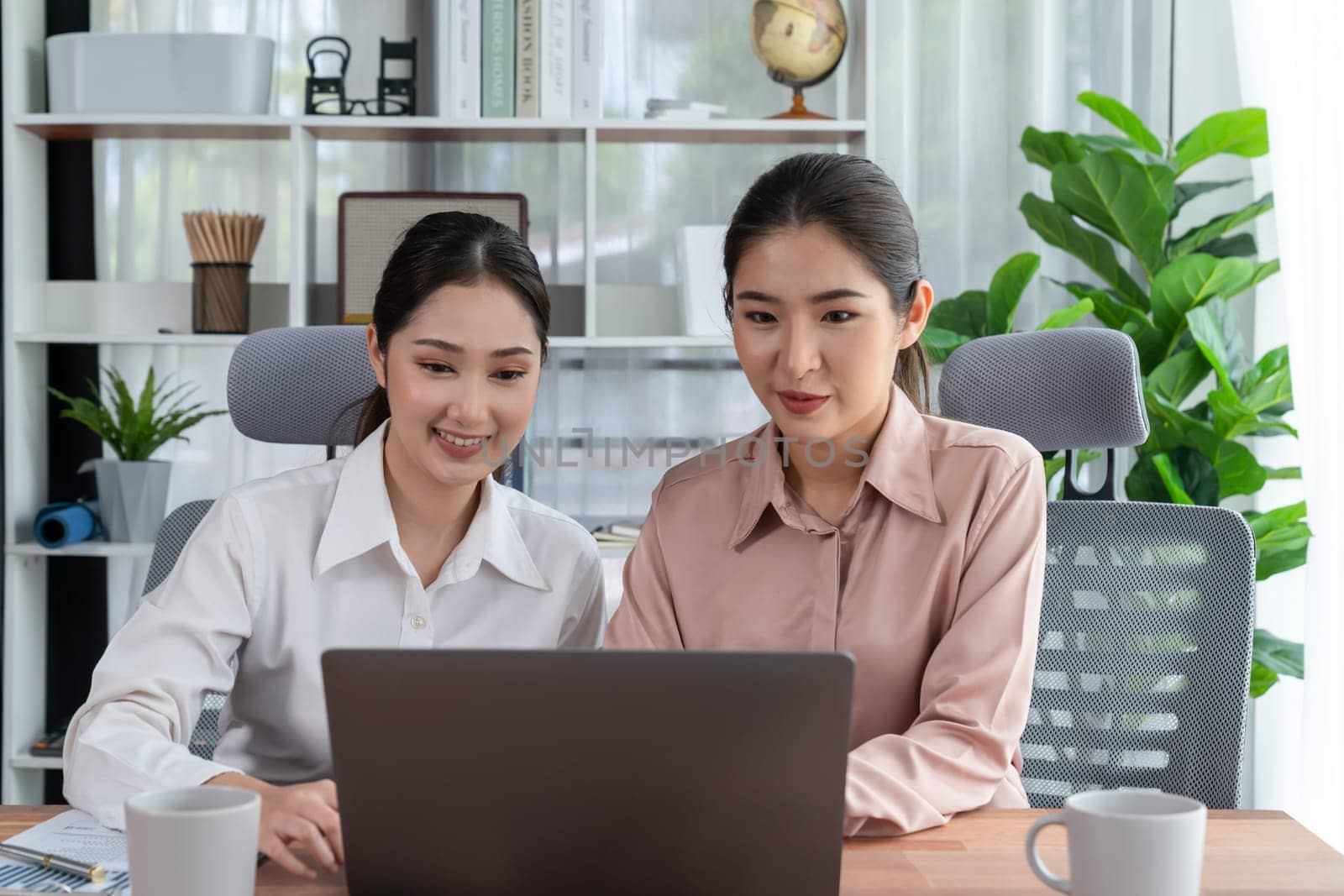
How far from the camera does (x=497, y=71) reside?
2754mm

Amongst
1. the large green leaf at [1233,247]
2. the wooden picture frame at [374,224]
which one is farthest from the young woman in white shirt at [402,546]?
the large green leaf at [1233,247]

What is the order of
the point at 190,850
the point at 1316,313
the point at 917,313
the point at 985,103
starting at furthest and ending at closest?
the point at 985,103, the point at 1316,313, the point at 917,313, the point at 190,850

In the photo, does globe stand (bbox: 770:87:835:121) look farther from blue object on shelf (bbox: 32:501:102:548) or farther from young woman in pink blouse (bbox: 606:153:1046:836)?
blue object on shelf (bbox: 32:501:102:548)

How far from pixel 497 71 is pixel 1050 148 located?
3.81ft

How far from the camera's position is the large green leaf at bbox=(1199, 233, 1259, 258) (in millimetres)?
2732

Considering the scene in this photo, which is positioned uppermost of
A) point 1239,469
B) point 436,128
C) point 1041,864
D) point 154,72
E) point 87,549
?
point 154,72

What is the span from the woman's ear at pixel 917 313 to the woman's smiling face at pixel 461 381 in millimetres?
434

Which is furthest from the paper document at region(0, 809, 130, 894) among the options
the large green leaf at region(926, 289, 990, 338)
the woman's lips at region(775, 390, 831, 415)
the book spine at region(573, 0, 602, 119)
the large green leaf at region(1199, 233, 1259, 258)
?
the large green leaf at region(1199, 233, 1259, 258)

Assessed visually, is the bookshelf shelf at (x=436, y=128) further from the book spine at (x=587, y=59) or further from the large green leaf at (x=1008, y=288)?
the large green leaf at (x=1008, y=288)

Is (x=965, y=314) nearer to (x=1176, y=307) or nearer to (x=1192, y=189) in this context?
(x=1176, y=307)

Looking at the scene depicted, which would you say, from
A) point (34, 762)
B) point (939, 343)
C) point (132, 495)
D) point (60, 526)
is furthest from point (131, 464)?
point (939, 343)

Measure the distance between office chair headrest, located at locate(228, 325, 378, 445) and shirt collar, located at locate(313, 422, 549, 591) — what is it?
0.34ft

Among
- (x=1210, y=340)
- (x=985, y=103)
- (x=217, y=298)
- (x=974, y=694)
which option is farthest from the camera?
(x=985, y=103)

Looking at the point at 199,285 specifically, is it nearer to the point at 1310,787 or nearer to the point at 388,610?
the point at 388,610
